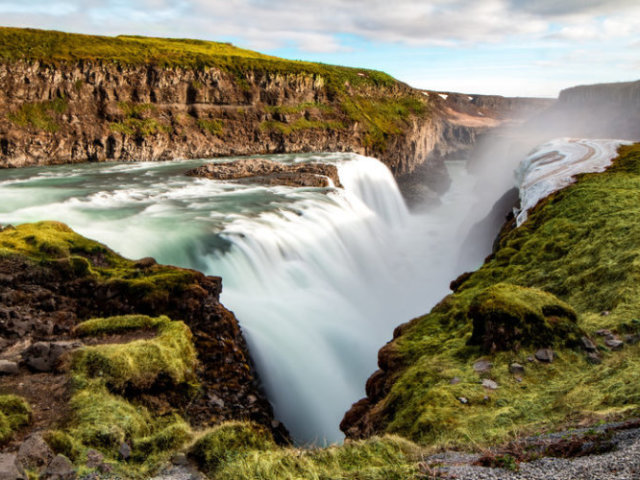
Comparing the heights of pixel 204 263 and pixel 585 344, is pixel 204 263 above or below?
below

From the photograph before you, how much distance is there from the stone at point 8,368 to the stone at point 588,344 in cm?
1175

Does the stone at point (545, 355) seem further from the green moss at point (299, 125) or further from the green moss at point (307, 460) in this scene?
the green moss at point (299, 125)

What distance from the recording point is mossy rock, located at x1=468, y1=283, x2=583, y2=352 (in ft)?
31.2

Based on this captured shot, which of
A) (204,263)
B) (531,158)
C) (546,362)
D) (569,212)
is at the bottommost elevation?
(204,263)

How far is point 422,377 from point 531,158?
3513 centimetres

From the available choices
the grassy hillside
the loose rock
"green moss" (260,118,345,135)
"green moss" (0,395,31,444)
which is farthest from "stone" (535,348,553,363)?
"green moss" (260,118,345,135)

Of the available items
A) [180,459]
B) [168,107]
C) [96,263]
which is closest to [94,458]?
[180,459]

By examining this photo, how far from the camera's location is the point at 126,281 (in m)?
A: 13.8

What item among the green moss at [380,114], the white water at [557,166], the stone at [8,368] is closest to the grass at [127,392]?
the stone at [8,368]

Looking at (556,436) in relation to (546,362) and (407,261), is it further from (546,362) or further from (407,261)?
(407,261)

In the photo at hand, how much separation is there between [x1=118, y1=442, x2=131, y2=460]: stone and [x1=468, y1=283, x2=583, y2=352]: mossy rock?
7293mm

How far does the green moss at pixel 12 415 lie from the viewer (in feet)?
25.5

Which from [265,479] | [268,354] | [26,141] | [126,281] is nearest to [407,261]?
[268,354]

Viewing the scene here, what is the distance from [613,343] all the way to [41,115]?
59.0 metres
